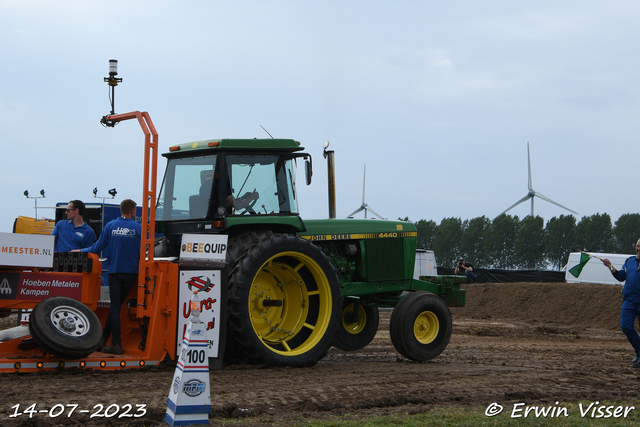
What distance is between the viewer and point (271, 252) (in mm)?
7836

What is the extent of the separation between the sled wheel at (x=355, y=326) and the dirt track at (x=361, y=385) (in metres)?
0.18

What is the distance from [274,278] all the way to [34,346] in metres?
2.83

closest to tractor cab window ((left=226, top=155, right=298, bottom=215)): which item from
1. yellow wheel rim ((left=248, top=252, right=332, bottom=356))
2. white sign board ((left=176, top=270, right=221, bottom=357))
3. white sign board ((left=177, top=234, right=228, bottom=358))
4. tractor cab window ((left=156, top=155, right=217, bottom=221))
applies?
tractor cab window ((left=156, top=155, right=217, bottom=221))

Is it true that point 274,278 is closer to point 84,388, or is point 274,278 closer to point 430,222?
point 84,388

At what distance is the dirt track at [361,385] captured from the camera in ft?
17.8

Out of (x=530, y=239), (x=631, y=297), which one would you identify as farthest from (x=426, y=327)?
(x=530, y=239)

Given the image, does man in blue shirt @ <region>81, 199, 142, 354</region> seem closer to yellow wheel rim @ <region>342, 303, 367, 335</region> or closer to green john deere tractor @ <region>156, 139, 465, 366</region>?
green john deere tractor @ <region>156, 139, 465, 366</region>

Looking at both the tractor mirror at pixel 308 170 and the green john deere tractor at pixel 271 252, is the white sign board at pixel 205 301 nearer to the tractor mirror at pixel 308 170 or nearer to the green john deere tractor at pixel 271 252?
the green john deere tractor at pixel 271 252

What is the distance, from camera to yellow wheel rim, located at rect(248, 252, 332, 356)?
8.36 metres

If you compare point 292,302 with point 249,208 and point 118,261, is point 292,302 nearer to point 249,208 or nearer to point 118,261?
point 249,208

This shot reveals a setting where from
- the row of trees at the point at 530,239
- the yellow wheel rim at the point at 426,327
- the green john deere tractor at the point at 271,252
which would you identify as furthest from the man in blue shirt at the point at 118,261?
the row of trees at the point at 530,239

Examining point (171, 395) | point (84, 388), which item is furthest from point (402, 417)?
point (84, 388)

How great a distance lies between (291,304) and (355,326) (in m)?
2.21

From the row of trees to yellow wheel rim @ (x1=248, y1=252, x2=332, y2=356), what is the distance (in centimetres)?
6040
